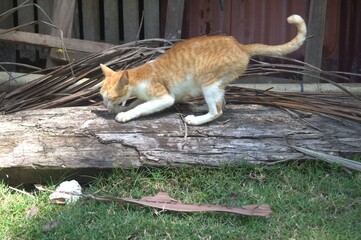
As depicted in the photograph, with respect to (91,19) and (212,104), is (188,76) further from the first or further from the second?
(91,19)

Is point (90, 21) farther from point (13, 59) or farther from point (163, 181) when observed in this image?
point (163, 181)

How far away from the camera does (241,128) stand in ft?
16.4

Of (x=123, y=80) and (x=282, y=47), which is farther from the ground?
(x=282, y=47)

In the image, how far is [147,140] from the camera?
4.79 m

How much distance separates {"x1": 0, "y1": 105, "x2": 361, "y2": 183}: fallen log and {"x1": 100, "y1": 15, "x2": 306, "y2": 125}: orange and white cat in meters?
0.14

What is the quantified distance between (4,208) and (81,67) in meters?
1.98

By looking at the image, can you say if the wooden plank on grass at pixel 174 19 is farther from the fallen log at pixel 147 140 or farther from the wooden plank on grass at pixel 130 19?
the fallen log at pixel 147 140

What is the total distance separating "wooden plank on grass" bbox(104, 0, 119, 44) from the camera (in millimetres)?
7152

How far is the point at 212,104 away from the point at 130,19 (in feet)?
8.73

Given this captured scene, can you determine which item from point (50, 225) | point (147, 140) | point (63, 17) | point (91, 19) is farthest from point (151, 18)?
point (50, 225)

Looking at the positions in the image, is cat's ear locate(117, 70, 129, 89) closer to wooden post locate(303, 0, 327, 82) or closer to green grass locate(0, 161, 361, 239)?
green grass locate(0, 161, 361, 239)

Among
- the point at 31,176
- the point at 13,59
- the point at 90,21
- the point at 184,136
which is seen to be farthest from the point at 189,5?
the point at 31,176

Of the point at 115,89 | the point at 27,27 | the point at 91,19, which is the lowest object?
the point at 115,89

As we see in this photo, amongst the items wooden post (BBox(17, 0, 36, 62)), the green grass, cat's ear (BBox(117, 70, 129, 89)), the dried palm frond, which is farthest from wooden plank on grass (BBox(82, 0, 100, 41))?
the green grass
